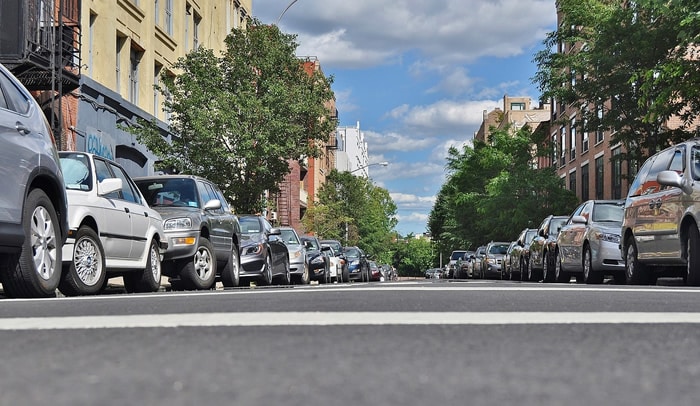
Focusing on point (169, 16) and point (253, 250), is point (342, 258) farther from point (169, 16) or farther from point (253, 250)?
point (253, 250)

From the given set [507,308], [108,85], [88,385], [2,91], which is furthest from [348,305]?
[108,85]

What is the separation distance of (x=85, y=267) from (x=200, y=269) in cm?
403

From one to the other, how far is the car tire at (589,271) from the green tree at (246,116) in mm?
11056

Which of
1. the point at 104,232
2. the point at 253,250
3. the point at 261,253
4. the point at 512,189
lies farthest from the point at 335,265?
the point at 104,232

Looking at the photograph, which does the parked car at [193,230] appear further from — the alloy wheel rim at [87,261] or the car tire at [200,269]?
the alloy wheel rim at [87,261]

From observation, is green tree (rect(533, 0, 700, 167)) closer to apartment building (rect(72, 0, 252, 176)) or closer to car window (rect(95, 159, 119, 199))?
apartment building (rect(72, 0, 252, 176))

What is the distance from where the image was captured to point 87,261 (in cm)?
1069

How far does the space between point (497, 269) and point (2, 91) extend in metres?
28.1

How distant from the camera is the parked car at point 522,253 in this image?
25.8 m

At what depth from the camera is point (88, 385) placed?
9.39 ft

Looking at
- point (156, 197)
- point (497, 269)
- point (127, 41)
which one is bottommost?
point (497, 269)

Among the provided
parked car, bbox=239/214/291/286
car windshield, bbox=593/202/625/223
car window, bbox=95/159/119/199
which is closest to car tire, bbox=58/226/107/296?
car window, bbox=95/159/119/199

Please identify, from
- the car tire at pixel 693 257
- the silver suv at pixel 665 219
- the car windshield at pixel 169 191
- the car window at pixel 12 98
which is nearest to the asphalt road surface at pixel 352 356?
the car window at pixel 12 98

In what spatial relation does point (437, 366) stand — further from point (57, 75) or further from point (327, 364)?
point (57, 75)
